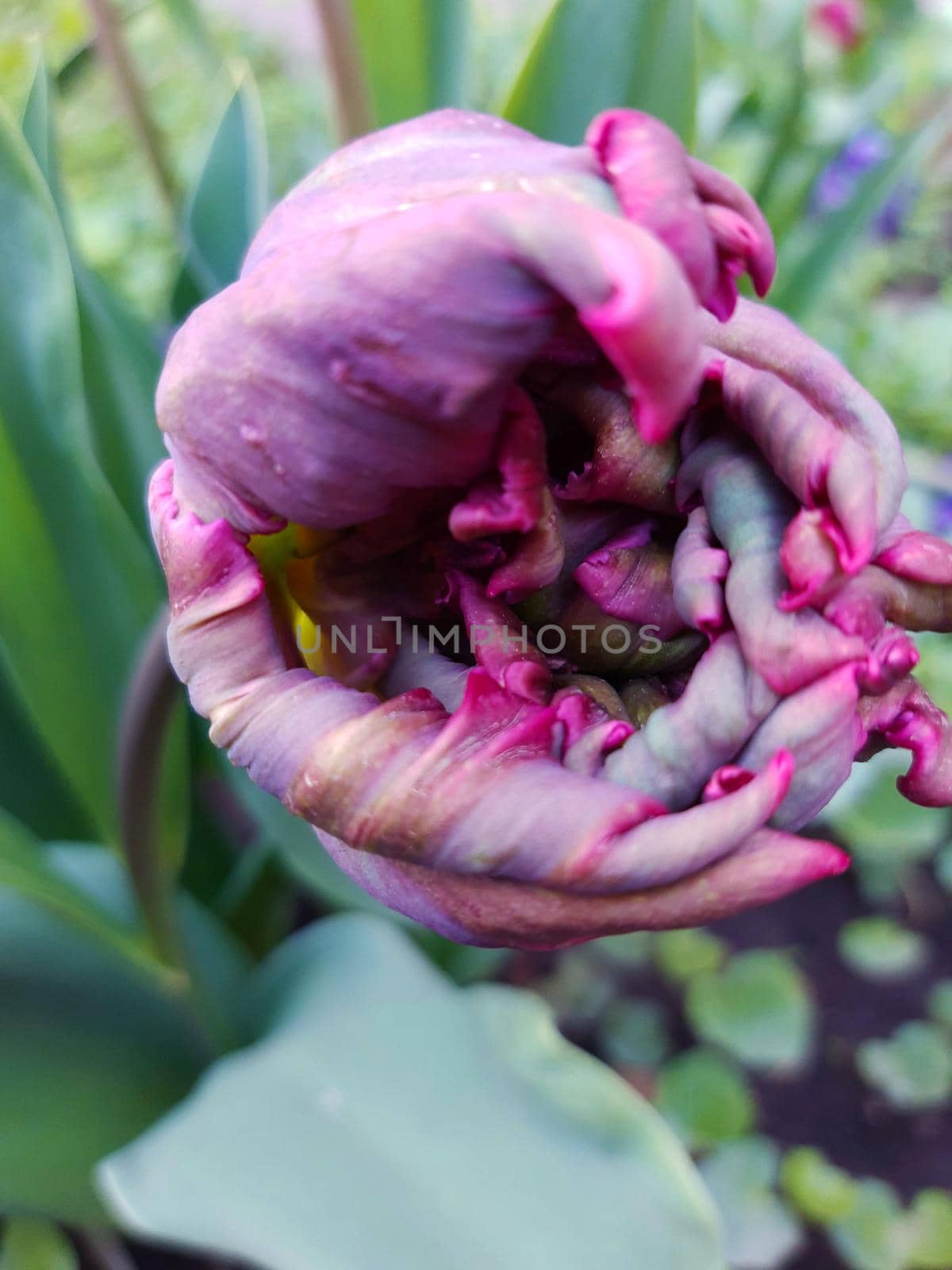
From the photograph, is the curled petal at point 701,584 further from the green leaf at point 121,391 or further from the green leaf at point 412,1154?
the green leaf at point 121,391

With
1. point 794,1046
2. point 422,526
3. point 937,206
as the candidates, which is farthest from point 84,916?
point 937,206

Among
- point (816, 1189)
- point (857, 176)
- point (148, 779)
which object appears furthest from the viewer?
point (857, 176)

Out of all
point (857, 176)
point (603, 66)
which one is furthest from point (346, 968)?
point (857, 176)

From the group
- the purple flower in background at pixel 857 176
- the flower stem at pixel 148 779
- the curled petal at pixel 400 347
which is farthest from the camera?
the purple flower in background at pixel 857 176

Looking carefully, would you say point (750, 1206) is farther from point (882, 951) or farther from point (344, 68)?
point (344, 68)

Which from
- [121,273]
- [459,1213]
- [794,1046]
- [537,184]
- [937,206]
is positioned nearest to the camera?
[537,184]

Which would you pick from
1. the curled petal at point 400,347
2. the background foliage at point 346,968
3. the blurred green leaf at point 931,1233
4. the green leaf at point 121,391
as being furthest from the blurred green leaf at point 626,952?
the curled petal at point 400,347

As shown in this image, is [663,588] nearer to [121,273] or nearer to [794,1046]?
[794,1046]
